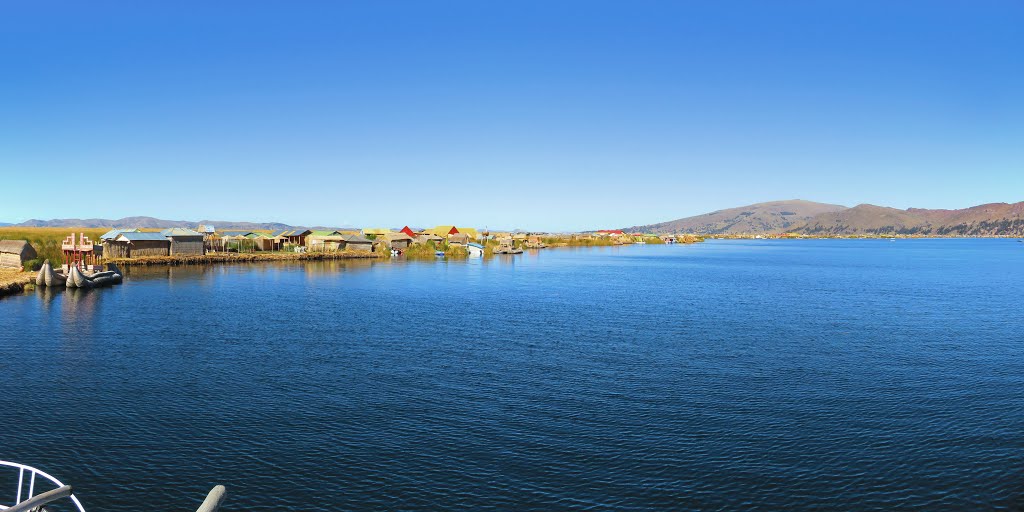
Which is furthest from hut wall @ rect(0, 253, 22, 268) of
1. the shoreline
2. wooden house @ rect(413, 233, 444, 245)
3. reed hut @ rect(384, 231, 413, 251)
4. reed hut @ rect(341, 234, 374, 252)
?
wooden house @ rect(413, 233, 444, 245)

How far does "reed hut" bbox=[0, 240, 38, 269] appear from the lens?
68188 millimetres

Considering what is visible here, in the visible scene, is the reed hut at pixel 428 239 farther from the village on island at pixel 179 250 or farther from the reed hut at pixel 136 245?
the reed hut at pixel 136 245

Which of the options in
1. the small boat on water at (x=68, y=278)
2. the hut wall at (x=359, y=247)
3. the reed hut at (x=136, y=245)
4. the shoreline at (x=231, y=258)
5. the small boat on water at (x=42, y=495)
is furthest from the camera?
the hut wall at (x=359, y=247)

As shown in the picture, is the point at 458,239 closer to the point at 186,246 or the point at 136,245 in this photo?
the point at 186,246

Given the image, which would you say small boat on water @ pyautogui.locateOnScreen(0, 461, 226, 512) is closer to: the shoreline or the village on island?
the village on island

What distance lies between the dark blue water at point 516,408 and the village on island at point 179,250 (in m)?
16.4

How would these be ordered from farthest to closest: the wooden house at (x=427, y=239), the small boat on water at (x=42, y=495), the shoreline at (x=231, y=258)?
the wooden house at (x=427, y=239), the shoreline at (x=231, y=258), the small boat on water at (x=42, y=495)

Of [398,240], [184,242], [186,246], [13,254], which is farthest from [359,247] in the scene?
[13,254]

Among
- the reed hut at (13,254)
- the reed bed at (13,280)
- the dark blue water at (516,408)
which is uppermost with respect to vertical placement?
the reed hut at (13,254)

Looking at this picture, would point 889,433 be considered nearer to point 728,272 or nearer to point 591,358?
point 591,358

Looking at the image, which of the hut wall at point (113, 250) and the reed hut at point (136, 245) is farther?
the reed hut at point (136, 245)

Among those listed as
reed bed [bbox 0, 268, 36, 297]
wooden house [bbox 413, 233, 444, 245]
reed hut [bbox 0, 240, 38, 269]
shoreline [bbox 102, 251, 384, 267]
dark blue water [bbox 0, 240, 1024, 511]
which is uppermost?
wooden house [bbox 413, 233, 444, 245]

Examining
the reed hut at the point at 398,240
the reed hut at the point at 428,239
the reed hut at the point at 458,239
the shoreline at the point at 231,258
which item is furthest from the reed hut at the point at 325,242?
the reed hut at the point at 458,239

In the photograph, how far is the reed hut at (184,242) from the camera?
94250 mm
